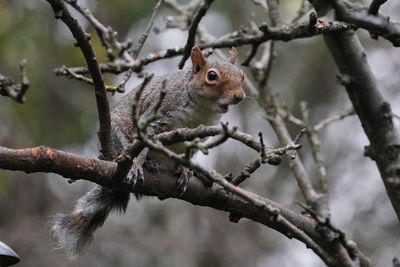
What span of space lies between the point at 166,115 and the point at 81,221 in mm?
632

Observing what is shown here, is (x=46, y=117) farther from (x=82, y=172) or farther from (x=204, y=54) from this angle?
(x=82, y=172)

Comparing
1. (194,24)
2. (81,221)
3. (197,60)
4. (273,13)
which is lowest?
(81,221)

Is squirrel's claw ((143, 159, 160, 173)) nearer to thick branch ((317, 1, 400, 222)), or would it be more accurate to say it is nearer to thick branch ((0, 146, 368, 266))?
thick branch ((0, 146, 368, 266))

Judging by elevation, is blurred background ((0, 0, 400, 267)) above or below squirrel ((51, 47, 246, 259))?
above

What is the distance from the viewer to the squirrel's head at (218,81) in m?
2.83

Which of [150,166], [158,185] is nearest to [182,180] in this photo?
[158,185]

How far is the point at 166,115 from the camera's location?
9.78 feet

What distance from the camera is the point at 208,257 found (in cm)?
607

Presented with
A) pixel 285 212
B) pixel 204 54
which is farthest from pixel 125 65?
pixel 204 54

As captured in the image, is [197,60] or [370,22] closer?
[370,22]

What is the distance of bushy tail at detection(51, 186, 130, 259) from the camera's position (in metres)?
2.80

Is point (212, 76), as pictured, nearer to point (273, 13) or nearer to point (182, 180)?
point (273, 13)

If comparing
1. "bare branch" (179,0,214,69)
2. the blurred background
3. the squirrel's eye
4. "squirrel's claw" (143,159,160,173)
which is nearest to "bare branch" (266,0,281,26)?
the squirrel's eye

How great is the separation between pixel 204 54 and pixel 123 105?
0.52 m
